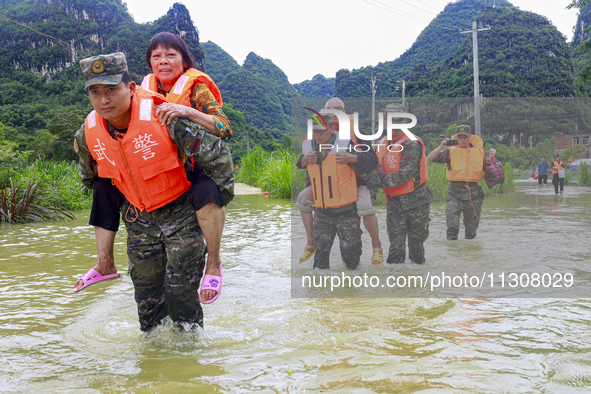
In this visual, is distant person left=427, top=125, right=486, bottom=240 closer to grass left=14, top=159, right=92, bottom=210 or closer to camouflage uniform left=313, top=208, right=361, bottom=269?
camouflage uniform left=313, top=208, right=361, bottom=269

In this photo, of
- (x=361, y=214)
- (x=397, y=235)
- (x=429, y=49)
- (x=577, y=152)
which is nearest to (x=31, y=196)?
(x=361, y=214)

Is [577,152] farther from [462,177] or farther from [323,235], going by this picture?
[323,235]

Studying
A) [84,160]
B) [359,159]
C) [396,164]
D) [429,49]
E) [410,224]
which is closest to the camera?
[84,160]

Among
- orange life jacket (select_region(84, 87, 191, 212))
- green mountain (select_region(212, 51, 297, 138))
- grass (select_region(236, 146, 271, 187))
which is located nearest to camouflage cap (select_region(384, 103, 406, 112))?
orange life jacket (select_region(84, 87, 191, 212))

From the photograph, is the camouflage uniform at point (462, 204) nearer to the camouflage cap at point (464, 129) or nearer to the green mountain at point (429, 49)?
the camouflage cap at point (464, 129)

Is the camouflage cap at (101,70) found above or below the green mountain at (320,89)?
below

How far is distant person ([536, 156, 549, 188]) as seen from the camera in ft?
17.9

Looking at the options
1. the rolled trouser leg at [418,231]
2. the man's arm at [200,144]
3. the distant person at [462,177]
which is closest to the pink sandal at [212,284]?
the man's arm at [200,144]

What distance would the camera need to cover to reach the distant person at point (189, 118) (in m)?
2.74

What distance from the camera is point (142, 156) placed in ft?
8.66

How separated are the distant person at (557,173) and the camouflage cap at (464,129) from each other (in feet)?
Answer: 3.03

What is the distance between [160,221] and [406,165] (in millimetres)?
2868

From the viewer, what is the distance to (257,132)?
67562 millimetres

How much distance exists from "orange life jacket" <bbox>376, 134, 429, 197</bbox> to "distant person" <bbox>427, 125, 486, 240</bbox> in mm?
149
